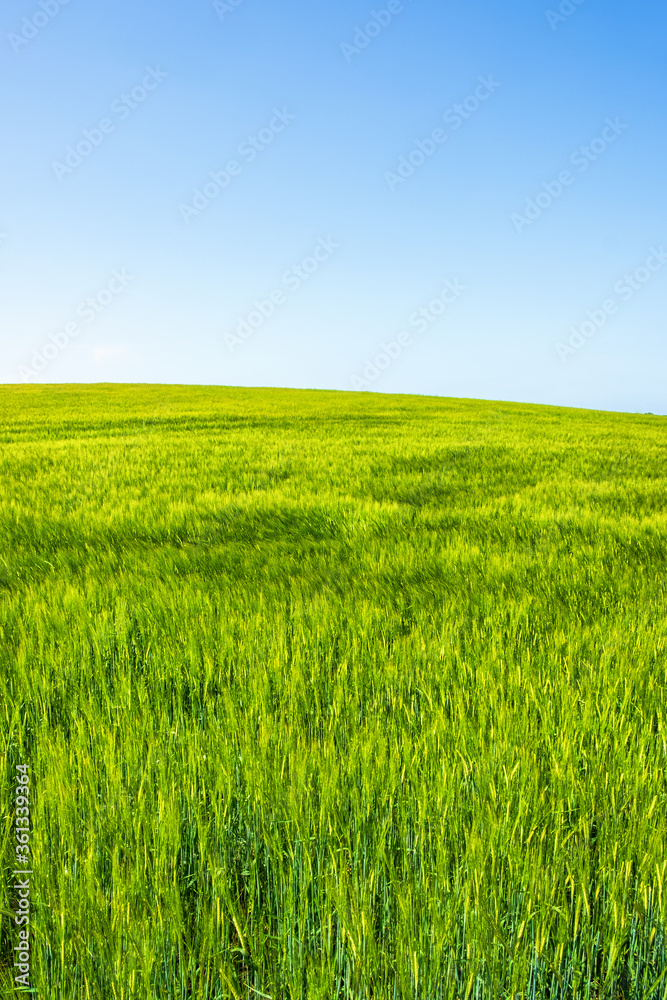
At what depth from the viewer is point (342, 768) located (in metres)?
1.51

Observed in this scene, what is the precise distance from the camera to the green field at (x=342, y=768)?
1113 millimetres

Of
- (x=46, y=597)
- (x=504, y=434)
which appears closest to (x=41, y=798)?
(x=46, y=597)

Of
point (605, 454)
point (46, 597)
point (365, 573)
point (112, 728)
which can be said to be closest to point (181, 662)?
point (112, 728)

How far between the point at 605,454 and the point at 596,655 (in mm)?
8289

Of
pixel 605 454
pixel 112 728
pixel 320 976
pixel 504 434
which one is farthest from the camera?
pixel 504 434

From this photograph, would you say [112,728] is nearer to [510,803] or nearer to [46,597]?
[510,803]

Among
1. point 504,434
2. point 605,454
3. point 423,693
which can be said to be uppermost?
point 504,434

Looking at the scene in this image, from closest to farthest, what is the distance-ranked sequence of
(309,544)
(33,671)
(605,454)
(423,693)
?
(423,693), (33,671), (309,544), (605,454)

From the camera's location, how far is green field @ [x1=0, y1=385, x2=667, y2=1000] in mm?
1113

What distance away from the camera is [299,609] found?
109 inches

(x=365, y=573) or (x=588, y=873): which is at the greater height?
(x=365, y=573)

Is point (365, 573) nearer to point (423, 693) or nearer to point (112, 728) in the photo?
point (423, 693)

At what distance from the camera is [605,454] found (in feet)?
31.2

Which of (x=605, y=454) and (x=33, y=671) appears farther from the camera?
(x=605, y=454)
